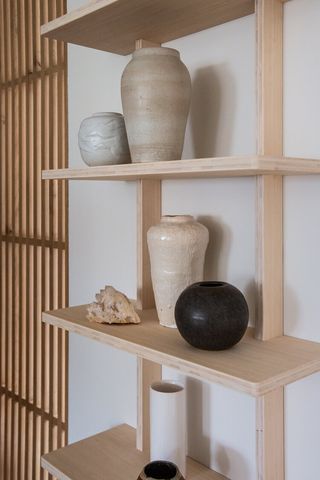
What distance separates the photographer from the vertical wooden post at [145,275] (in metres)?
1.20

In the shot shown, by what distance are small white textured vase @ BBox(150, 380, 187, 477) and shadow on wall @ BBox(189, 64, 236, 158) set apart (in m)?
0.54

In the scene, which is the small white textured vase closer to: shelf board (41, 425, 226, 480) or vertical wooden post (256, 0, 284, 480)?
shelf board (41, 425, 226, 480)

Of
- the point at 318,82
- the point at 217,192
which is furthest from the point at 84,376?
the point at 318,82

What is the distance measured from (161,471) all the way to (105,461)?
259 mm

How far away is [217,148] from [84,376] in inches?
33.3

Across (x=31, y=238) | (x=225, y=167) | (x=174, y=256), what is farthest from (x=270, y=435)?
(x=31, y=238)

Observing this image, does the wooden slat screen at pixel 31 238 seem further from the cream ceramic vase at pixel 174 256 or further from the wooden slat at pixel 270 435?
the wooden slat at pixel 270 435

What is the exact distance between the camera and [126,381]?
141 cm

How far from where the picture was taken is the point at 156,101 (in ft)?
3.21

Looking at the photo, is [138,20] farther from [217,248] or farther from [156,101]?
[217,248]

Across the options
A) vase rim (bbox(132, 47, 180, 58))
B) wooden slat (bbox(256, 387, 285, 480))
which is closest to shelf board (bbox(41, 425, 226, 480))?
wooden slat (bbox(256, 387, 285, 480))

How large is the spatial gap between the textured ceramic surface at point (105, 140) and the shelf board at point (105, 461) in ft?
2.32

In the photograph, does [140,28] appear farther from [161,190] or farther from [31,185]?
[31,185]

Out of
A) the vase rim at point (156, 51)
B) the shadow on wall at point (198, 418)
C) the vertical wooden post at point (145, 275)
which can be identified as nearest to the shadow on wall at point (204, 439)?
the shadow on wall at point (198, 418)
